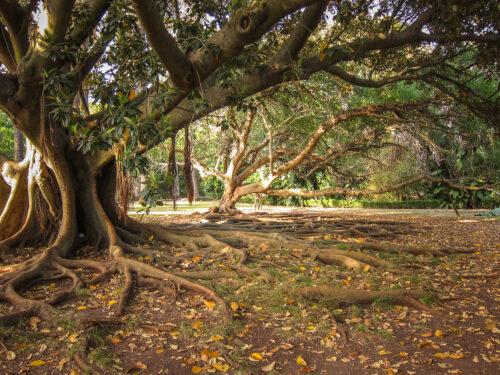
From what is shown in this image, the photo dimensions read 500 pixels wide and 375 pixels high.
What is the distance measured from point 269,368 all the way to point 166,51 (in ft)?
10.7

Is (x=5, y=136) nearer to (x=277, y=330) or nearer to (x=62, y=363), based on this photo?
(x=62, y=363)

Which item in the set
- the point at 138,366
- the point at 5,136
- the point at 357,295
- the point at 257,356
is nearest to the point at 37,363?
the point at 138,366

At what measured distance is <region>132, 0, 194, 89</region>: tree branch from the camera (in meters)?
3.34

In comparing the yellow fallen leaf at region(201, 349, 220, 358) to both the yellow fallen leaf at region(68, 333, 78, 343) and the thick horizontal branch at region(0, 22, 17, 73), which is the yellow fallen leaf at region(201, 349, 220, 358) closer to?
the yellow fallen leaf at region(68, 333, 78, 343)

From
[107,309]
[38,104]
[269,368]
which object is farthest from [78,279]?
[269,368]

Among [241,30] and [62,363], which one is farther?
[241,30]

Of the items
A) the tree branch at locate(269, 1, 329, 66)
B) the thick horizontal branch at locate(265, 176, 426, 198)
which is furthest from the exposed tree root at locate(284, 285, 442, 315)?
the thick horizontal branch at locate(265, 176, 426, 198)

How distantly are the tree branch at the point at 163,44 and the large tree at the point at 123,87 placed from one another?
0.01 m

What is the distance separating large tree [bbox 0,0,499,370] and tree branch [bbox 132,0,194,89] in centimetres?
1

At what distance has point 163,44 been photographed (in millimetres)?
3730

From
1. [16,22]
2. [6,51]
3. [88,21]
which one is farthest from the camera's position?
[6,51]

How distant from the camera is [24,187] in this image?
22.1 ft

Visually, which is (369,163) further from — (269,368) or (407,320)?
(269,368)

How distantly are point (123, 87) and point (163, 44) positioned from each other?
2.45 ft
